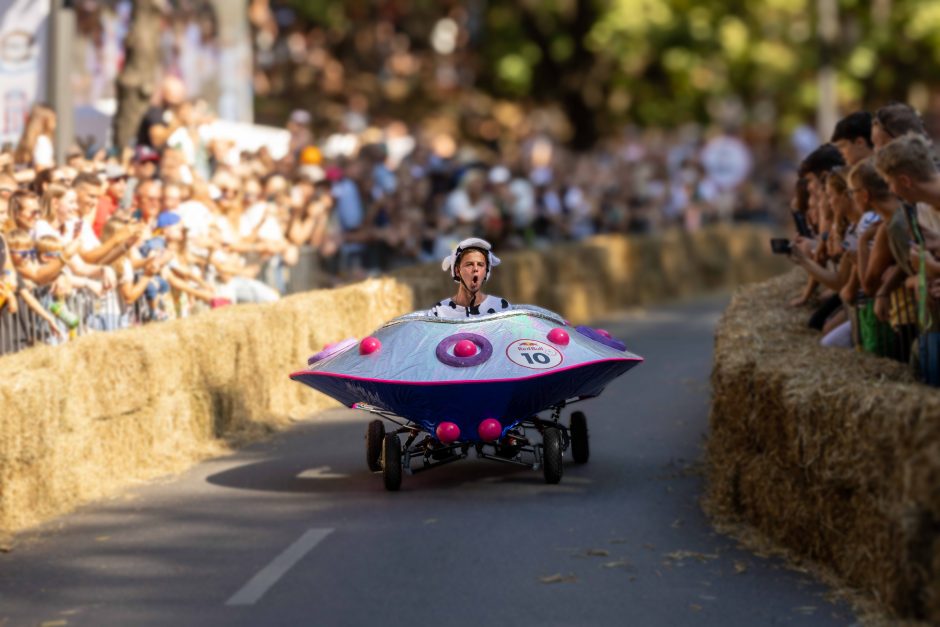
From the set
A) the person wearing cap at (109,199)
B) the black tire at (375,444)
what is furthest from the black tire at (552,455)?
the person wearing cap at (109,199)

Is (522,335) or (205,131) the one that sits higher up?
(205,131)

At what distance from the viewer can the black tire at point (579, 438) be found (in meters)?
13.8

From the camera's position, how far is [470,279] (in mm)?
13836

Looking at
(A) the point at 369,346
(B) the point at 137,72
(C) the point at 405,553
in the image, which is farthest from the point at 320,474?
(B) the point at 137,72

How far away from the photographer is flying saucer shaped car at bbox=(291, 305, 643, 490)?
12742 millimetres

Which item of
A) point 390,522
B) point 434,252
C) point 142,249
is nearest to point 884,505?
point 390,522

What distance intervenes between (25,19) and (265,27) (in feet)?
78.0

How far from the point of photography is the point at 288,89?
4562cm

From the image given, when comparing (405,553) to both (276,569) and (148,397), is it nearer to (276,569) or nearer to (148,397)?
(276,569)

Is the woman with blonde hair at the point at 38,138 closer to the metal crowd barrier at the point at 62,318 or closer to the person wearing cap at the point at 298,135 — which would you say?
the metal crowd barrier at the point at 62,318

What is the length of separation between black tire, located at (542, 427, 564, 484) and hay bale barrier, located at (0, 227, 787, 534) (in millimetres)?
2908

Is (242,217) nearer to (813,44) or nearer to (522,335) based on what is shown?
(522,335)

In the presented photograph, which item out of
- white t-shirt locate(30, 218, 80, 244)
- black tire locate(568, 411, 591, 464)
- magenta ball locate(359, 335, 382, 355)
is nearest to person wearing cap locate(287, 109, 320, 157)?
white t-shirt locate(30, 218, 80, 244)

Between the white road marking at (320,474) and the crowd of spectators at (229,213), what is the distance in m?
2.41
